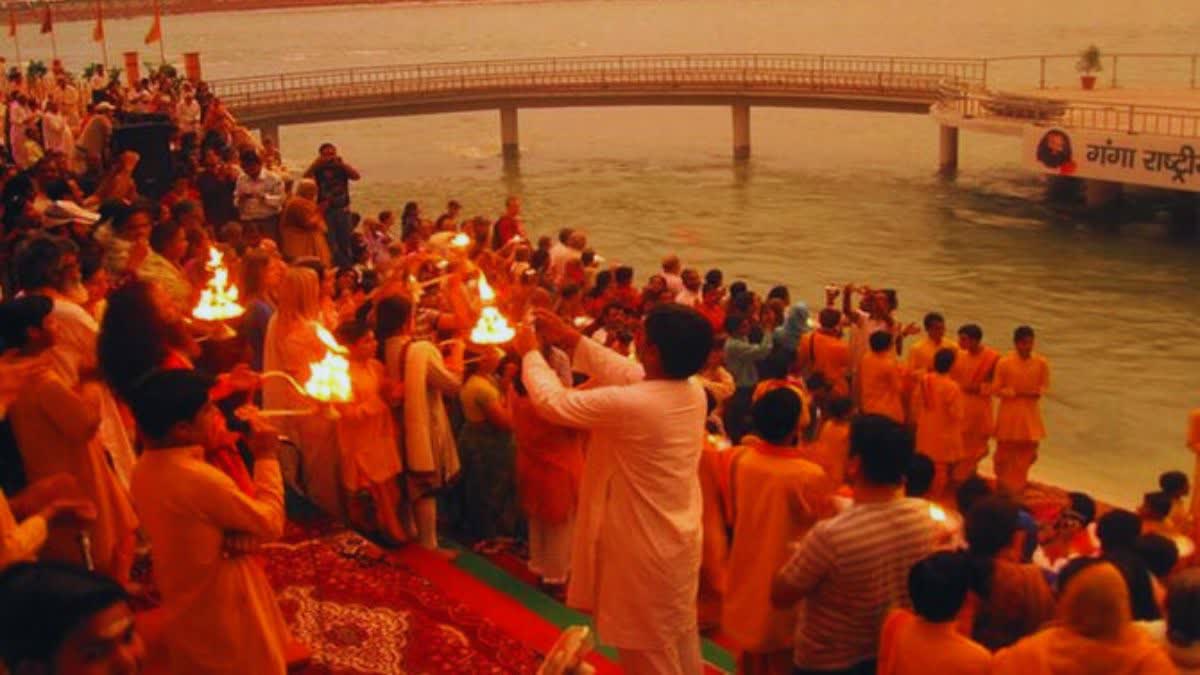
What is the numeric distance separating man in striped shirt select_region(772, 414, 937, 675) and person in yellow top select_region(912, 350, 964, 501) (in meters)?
5.62

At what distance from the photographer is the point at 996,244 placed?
33.9 meters

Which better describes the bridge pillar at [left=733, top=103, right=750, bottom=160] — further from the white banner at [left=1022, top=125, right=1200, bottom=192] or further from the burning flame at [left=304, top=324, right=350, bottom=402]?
the burning flame at [left=304, top=324, right=350, bottom=402]

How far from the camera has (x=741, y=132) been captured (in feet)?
160

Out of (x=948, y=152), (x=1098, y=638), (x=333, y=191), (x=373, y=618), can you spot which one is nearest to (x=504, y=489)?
(x=373, y=618)

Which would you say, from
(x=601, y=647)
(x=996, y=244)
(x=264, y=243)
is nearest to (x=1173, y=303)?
(x=996, y=244)

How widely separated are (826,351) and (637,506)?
5711 millimetres

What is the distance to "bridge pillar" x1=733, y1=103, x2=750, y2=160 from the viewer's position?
48125 millimetres

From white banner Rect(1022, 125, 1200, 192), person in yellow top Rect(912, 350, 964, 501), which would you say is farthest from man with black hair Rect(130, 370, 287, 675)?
white banner Rect(1022, 125, 1200, 192)

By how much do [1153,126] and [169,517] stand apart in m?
29.1

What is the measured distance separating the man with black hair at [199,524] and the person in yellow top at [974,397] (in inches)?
277

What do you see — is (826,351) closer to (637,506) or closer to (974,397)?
(974,397)

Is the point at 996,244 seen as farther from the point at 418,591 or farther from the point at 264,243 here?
the point at 418,591

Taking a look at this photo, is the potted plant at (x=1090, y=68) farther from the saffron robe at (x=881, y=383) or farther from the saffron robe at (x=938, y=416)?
the saffron robe at (x=881, y=383)

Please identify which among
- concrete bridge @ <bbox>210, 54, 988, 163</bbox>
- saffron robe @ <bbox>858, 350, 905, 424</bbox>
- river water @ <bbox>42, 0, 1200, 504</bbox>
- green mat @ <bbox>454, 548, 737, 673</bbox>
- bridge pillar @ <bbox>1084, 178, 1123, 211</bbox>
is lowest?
river water @ <bbox>42, 0, 1200, 504</bbox>
